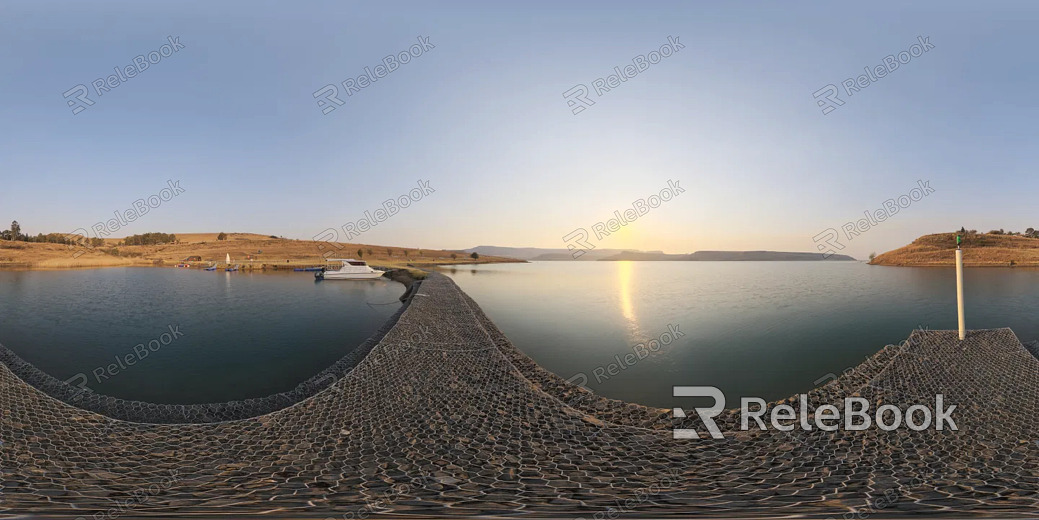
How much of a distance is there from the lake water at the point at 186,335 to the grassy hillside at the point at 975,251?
178 feet

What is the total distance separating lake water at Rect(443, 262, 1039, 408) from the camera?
8.03 metres

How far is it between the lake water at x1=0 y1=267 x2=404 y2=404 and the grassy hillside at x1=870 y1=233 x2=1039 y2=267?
178 ft

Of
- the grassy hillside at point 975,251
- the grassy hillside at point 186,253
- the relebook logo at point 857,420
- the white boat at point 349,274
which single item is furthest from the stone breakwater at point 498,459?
the grassy hillside at point 975,251

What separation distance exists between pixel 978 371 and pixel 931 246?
196 feet

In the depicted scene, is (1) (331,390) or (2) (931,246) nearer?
(1) (331,390)

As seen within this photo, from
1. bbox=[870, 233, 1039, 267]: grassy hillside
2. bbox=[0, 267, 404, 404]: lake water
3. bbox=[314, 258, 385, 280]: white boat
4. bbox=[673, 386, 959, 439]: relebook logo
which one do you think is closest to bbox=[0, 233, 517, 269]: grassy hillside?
bbox=[314, 258, 385, 280]: white boat

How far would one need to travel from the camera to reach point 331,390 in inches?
198

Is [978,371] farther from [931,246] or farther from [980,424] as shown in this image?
[931,246]

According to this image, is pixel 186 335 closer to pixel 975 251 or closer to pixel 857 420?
pixel 857 420

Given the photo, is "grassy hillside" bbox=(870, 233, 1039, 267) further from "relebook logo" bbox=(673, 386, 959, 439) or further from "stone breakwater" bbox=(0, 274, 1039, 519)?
"stone breakwater" bbox=(0, 274, 1039, 519)

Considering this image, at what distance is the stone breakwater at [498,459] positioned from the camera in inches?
92.5

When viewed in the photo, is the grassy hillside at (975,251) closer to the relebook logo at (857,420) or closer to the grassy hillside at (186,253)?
the relebook logo at (857,420)

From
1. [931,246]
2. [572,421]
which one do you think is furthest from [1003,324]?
[931,246]

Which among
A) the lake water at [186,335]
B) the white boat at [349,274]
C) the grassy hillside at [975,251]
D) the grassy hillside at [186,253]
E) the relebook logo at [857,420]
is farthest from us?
the grassy hillside at [186,253]
